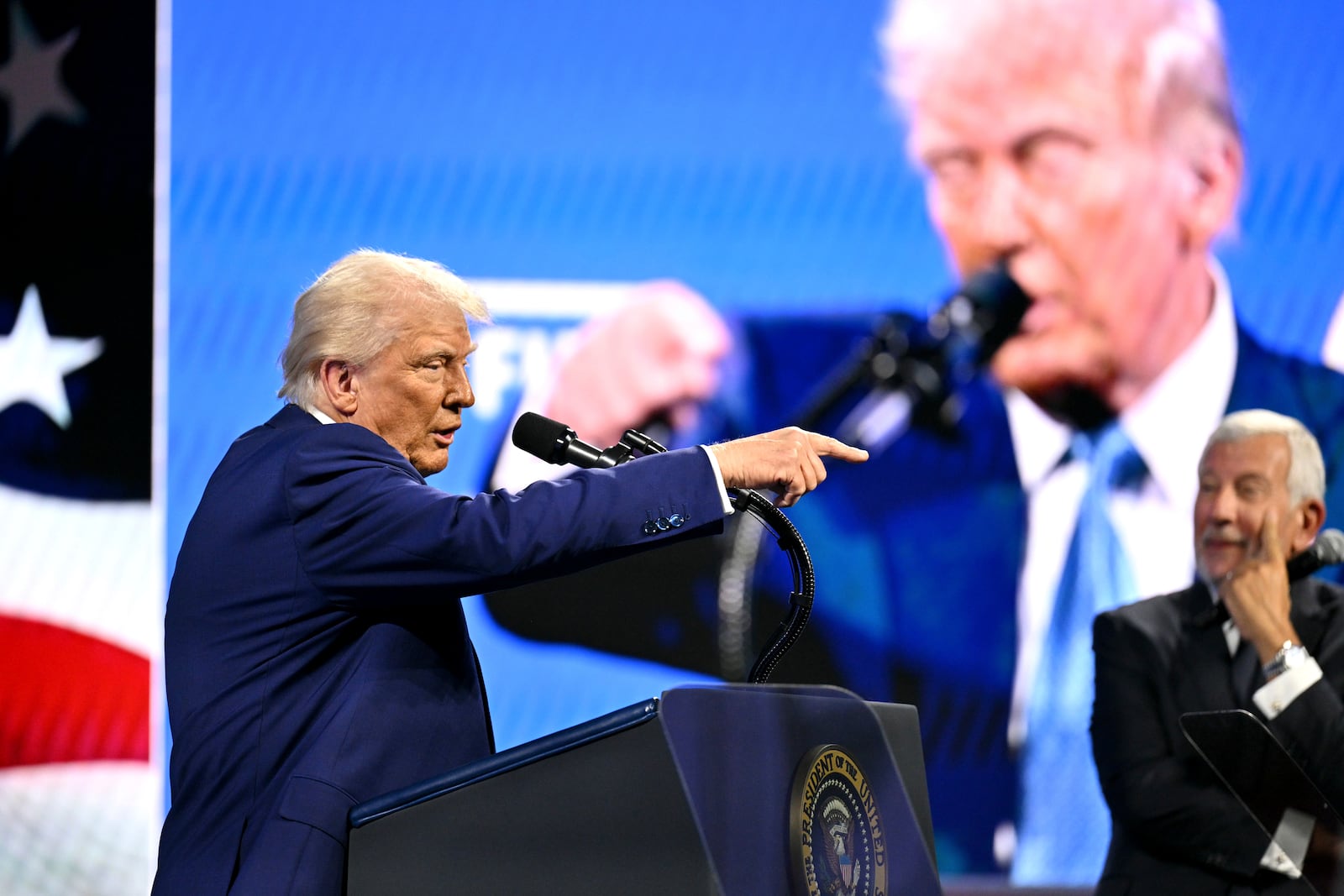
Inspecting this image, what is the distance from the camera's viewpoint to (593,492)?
4.50 ft

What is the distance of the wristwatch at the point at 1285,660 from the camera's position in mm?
2283

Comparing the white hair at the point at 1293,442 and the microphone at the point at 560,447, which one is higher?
the white hair at the point at 1293,442

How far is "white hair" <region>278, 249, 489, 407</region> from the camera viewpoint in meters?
1.58

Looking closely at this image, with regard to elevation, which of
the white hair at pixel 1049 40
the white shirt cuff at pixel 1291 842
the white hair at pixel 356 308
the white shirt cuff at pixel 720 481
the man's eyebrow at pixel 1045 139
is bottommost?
the white shirt cuff at pixel 1291 842

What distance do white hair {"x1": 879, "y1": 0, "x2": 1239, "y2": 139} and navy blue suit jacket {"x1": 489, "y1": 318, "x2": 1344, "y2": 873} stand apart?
69cm

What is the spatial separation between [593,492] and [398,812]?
14.1 inches

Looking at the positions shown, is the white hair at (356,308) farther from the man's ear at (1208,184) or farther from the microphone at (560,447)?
the man's ear at (1208,184)

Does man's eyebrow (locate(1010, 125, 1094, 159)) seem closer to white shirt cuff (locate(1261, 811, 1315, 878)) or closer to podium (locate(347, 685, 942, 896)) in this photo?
white shirt cuff (locate(1261, 811, 1315, 878))

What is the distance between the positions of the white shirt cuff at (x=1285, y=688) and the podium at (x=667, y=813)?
1.18 meters

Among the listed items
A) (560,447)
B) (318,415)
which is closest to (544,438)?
(560,447)

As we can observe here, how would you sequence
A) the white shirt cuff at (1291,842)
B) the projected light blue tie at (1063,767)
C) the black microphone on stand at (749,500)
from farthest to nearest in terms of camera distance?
the projected light blue tie at (1063,767), the white shirt cuff at (1291,842), the black microphone on stand at (749,500)

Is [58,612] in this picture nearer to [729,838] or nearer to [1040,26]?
[729,838]

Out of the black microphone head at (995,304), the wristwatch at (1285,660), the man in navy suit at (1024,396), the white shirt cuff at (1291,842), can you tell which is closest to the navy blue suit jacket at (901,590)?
the man in navy suit at (1024,396)

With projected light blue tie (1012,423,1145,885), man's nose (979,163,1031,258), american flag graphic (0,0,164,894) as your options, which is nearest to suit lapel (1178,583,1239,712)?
projected light blue tie (1012,423,1145,885)
